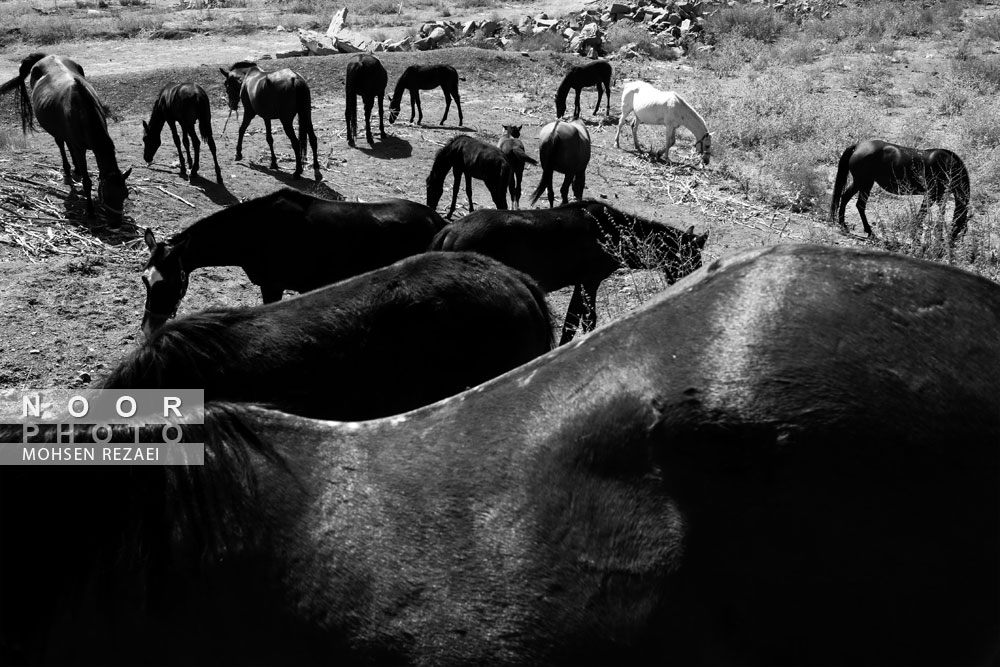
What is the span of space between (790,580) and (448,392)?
9.93 ft

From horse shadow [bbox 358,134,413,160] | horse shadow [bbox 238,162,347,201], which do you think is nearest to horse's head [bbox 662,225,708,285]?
horse shadow [bbox 238,162,347,201]

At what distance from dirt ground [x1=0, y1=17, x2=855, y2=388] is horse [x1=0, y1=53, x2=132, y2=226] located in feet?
0.99

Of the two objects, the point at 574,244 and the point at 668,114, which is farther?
the point at 668,114

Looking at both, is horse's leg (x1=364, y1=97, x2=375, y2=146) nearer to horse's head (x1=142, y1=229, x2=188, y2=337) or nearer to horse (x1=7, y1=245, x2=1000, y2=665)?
horse's head (x1=142, y1=229, x2=188, y2=337)

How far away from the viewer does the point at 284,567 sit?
2.12 meters

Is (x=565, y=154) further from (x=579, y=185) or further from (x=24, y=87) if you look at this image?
(x=24, y=87)

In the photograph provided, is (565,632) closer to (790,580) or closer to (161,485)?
(790,580)

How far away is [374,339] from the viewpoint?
4.81 meters

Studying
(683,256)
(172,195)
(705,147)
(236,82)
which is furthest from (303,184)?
(705,147)

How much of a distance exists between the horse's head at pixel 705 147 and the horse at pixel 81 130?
9.87 metres

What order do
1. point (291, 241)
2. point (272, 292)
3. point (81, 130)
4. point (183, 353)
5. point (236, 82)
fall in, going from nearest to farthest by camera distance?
point (183, 353) < point (291, 241) < point (272, 292) < point (81, 130) < point (236, 82)

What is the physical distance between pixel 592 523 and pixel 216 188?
10695mm

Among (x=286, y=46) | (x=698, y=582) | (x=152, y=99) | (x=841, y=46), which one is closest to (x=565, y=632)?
(x=698, y=582)

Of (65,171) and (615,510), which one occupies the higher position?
(615,510)
